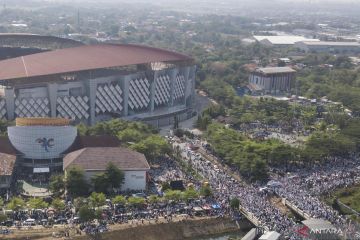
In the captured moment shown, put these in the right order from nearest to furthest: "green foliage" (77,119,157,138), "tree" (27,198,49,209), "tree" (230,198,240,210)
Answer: "tree" (27,198,49,209) < "tree" (230,198,240,210) < "green foliage" (77,119,157,138)

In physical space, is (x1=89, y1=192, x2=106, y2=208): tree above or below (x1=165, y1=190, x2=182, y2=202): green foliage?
above

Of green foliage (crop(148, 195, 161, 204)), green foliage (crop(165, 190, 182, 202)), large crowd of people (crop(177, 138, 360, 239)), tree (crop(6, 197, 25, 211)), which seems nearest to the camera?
tree (crop(6, 197, 25, 211))

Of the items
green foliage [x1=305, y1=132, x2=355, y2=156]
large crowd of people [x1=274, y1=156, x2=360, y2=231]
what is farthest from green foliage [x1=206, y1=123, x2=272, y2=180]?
green foliage [x1=305, y1=132, x2=355, y2=156]

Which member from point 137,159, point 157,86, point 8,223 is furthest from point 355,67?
point 8,223

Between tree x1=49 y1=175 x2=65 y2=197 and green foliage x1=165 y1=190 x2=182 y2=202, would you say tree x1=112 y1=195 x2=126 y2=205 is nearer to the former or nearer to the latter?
green foliage x1=165 y1=190 x2=182 y2=202

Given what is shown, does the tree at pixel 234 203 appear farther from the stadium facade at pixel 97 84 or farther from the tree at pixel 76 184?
the stadium facade at pixel 97 84

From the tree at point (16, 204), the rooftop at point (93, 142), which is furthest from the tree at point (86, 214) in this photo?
the rooftop at point (93, 142)

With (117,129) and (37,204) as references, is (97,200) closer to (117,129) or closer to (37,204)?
(37,204)
